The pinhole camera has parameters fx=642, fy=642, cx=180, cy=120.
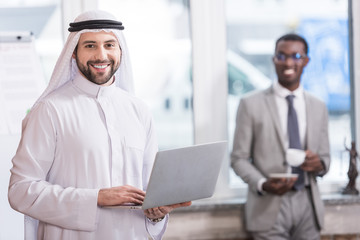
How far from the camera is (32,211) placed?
2.26 m

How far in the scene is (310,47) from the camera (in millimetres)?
4473

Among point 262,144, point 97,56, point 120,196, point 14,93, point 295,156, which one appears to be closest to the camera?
point 120,196

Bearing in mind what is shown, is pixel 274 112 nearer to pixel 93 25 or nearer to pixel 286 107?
pixel 286 107

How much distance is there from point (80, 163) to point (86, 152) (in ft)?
0.15

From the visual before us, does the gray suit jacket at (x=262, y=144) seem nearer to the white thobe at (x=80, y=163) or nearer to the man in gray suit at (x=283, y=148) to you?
the man in gray suit at (x=283, y=148)

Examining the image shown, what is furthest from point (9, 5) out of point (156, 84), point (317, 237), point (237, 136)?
point (317, 237)

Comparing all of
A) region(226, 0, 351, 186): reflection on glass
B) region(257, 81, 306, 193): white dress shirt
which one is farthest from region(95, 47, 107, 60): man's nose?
region(226, 0, 351, 186): reflection on glass

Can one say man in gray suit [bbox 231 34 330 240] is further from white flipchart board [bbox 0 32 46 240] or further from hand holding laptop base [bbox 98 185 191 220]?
hand holding laptop base [bbox 98 185 191 220]

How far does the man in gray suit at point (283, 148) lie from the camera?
3.77 meters

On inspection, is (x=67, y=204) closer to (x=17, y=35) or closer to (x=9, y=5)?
(x=17, y=35)

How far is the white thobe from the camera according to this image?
2.27 m

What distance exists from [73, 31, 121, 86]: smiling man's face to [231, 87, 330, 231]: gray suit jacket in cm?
162

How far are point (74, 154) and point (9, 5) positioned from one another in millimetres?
2079

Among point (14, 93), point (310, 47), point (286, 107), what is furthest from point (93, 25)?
point (310, 47)
